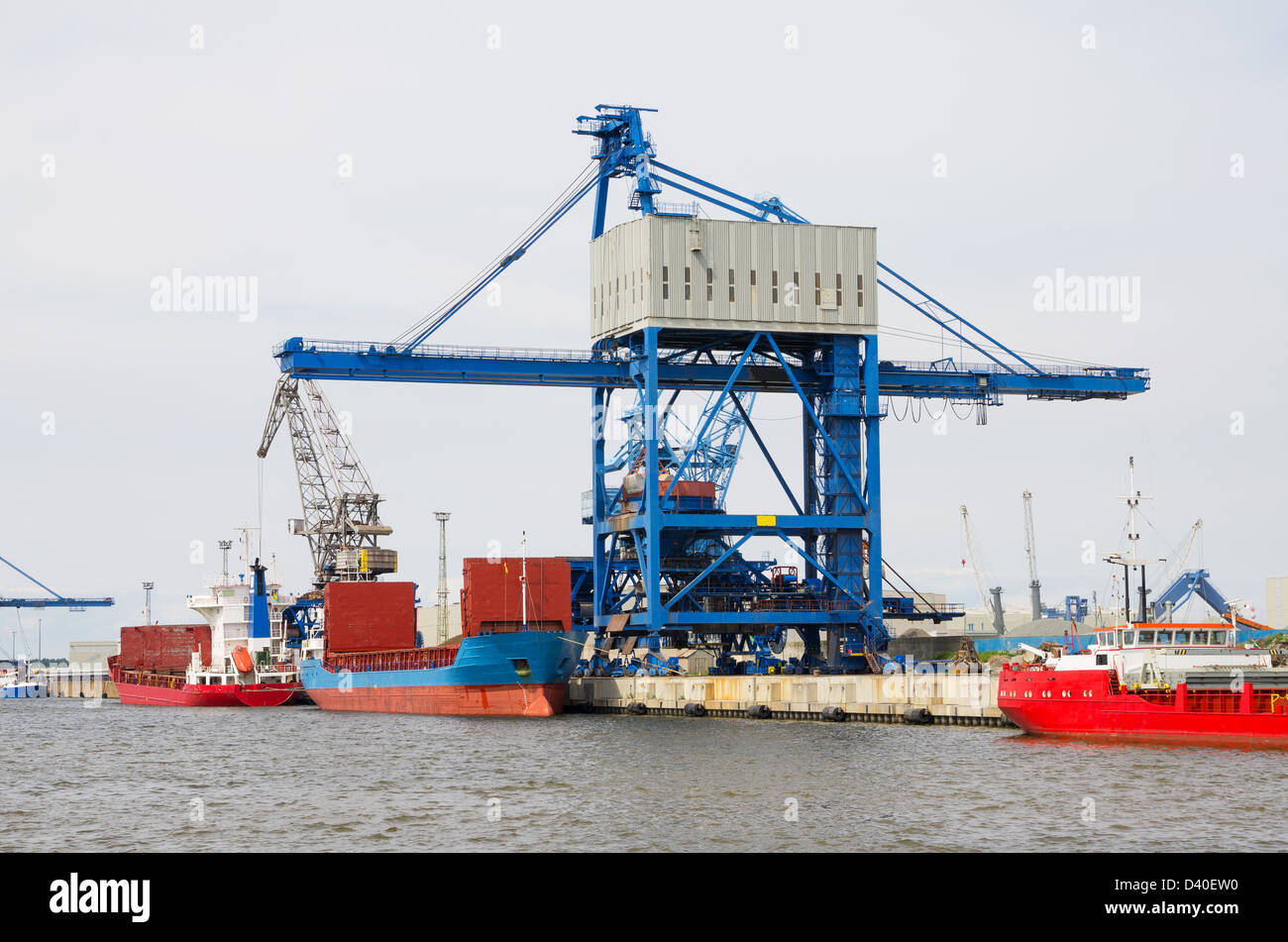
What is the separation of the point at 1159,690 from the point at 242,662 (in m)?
72.9

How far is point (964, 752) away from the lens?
47500mm

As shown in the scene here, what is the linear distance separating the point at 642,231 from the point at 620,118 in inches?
392

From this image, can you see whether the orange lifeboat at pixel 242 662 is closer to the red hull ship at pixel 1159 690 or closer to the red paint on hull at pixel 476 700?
the red paint on hull at pixel 476 700

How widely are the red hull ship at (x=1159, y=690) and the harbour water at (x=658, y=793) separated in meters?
0.90

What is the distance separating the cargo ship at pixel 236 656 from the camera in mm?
104375

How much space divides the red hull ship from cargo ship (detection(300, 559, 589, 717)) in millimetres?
30750

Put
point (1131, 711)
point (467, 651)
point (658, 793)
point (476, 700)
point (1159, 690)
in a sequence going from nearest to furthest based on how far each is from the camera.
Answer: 1. point (658, 793)
2. point (1159, 690)
3. point (1131, 711)
4. point (467, 651)
5. point (476, 700)

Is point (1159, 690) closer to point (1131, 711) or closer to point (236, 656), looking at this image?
point (1131, 711)

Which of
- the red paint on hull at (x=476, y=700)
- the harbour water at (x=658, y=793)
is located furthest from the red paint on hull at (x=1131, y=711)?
the red paint on hull at (x=476, y=700)

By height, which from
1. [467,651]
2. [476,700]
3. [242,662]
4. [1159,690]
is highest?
[467,651]

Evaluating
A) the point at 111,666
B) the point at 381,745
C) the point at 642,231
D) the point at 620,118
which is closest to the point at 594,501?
the point at 642,231

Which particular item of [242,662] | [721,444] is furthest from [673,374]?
[242,662]

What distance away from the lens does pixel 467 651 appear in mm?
78688
